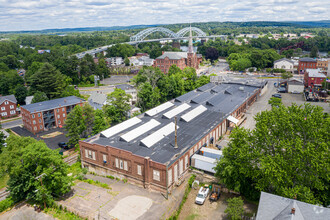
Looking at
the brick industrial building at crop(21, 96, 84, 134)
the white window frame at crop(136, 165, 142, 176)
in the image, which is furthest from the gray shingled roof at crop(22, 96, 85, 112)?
the white window frame at crop(136, 165, 142, 176)

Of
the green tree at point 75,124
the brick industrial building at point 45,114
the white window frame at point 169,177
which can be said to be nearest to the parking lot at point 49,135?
the brick industrial building at point 45,114

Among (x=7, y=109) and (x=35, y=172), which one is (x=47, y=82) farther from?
(x=35, y=172)

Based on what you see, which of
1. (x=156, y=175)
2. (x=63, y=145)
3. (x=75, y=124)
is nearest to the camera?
(x=156, y=175)

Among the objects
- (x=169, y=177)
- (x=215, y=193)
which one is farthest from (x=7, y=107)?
(x=215, y=193)

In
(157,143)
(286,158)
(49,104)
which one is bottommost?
(157,143)

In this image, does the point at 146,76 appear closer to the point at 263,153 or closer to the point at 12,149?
the point at 12,149

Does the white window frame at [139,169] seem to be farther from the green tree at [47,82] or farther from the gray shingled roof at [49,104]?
the green tree at [47,82]

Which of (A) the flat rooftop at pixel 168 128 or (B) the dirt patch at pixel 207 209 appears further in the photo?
(A) the flat rooftop at pixel 168 128
